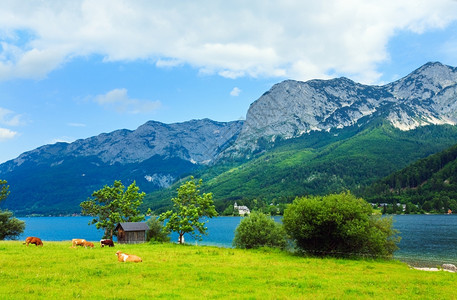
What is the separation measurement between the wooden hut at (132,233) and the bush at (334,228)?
1353 inches

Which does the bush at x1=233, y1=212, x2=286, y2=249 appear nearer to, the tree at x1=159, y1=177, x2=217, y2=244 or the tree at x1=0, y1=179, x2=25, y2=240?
the tree at x1=159, y1=177, x2=217, y2=244

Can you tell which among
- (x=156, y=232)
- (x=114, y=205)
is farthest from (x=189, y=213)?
(x=114, y=205)

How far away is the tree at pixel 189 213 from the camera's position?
67.0m

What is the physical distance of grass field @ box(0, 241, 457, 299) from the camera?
21359mm

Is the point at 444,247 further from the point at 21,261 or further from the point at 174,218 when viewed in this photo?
the point at 21,261

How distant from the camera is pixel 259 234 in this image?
205 feet

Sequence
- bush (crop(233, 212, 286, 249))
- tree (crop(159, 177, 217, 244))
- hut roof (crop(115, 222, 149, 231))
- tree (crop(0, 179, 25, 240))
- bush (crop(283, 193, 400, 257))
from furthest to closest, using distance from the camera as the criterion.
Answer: tree (crop(0, 179, 25, 240))
hut roof (crop(115, 222, 149, 231))
tree (crop(159, 177, 217, 244))
bush (crop(233, 212, 286, 249))
bush (crop(283, 193, 400, 257))

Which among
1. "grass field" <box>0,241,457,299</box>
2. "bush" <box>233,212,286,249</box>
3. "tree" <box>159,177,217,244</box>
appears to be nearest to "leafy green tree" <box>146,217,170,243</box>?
"tree" <box>159,177,217,244</box>

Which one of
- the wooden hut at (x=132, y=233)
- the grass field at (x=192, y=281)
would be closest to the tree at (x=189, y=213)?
the wooden hut at (x=132, y=233)

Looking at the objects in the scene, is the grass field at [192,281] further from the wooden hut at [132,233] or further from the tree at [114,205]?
the tree at [114,205]

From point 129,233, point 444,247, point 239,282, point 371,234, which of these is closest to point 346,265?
point 371,234

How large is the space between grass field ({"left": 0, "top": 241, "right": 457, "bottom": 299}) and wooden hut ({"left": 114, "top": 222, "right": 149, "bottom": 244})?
34.8 meters

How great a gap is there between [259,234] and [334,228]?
645 inches

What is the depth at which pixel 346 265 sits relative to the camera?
1560 inches
